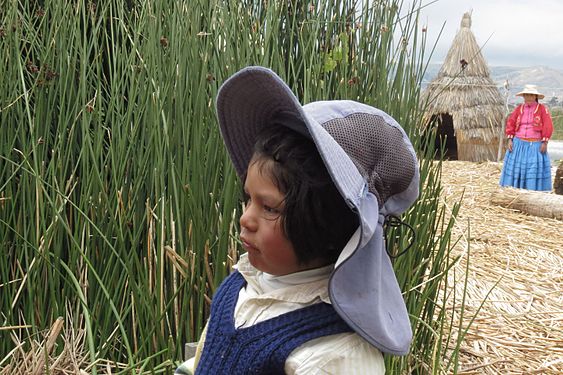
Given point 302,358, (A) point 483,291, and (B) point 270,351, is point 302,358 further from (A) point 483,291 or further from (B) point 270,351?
(A) point 483,291

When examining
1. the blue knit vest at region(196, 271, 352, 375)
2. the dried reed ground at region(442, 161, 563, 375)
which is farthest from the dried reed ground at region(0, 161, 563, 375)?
the blue knit vest at region(196, 271, 352, 375)

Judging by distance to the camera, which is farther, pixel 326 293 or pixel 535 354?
pixel 535 354

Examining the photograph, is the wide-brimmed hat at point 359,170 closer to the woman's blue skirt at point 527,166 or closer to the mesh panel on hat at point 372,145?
the mesh panel on hat at point 372,145

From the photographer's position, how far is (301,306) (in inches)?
36.9

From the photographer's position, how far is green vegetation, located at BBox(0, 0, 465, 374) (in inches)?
57.7

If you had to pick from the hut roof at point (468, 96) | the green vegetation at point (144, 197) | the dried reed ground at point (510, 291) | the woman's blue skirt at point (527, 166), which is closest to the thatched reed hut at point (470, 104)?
the hut roof at point (468, 96)

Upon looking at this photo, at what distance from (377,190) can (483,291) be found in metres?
2.59

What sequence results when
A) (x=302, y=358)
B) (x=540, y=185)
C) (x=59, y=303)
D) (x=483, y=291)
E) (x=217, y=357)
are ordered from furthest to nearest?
(x=540, y=185) < (x=483, y=291) < (x=59, y=303) < (x=217, y=357) < (x=302, y=358)

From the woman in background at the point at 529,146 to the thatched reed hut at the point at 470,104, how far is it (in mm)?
2766

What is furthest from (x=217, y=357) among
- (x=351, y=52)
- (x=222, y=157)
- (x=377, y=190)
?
(x=351, y=52)

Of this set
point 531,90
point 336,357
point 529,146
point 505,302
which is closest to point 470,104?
point 529,146

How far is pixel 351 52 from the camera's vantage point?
210cm

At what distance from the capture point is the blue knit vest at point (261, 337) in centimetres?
90

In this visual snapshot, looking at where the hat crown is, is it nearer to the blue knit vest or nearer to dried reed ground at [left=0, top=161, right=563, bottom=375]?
the blue knit vest
